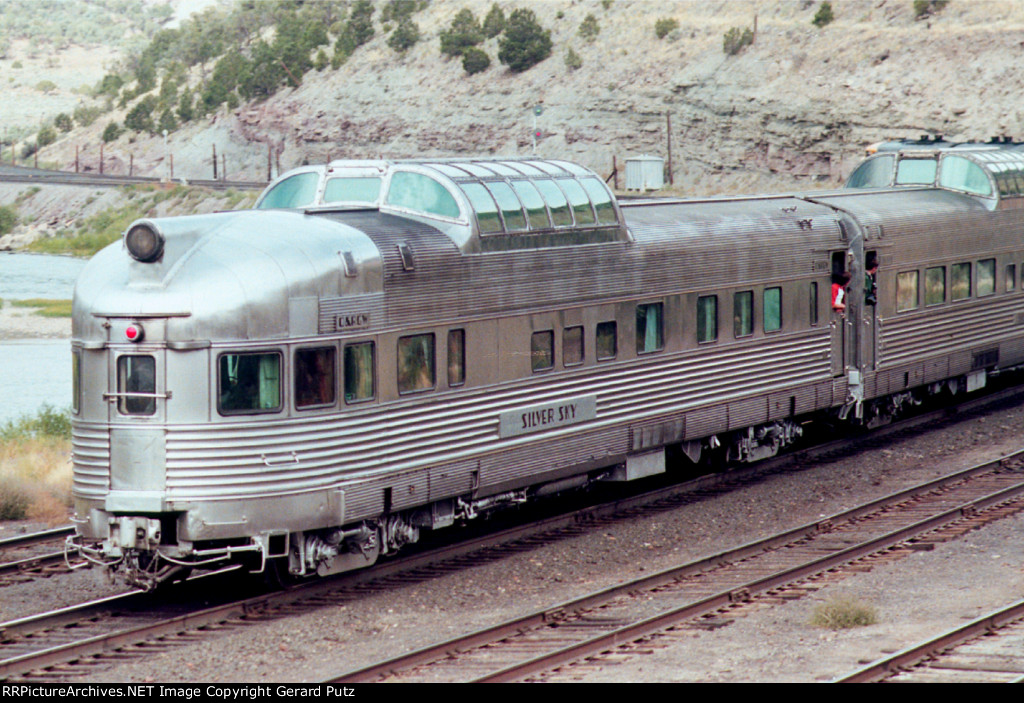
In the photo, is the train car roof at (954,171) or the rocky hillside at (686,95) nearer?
the train car roof at (954,171)

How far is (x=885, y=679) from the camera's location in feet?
34.9

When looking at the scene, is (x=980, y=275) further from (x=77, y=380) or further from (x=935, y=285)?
(x=77, y=380)

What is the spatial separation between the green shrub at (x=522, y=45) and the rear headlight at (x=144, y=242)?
206ft

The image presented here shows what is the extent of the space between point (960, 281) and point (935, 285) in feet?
3.57

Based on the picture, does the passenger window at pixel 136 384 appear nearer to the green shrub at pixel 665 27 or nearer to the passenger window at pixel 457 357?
the passenger window at pixel 457 357

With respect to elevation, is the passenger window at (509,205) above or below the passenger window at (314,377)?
above

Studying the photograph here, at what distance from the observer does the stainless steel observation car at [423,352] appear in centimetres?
1248

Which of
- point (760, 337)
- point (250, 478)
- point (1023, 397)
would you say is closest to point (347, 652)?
point (250, 478)

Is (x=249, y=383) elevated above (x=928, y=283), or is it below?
above

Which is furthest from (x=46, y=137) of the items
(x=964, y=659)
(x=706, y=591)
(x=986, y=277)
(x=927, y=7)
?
(x=964, y=659)

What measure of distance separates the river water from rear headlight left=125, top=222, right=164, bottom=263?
15.0 m

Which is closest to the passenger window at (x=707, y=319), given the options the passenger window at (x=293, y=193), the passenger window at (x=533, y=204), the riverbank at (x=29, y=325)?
the passenger window at (x=533, y=204)

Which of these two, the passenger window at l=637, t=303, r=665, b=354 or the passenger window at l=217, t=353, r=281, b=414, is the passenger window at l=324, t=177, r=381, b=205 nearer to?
the passenger window at l=217, t=353, r=281, b=414

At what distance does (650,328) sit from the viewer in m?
17.3
